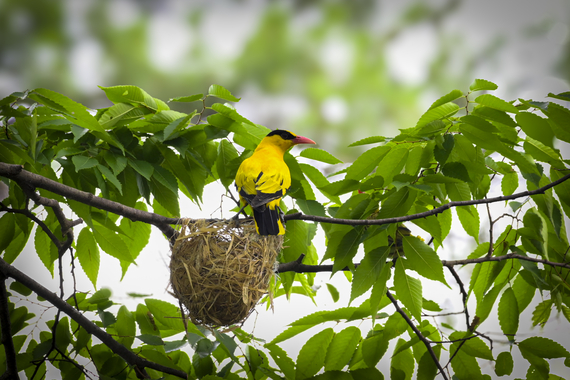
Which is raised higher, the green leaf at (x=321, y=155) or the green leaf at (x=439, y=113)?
the green leaf at (x=321, y=155)

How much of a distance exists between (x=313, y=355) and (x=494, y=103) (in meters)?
1.28

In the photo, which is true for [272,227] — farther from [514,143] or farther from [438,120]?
[514,143]

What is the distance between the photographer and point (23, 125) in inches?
57.5

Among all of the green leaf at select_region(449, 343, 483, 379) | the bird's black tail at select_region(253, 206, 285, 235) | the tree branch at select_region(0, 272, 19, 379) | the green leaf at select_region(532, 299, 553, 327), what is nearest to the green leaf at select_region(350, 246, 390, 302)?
the bird's black tail at select_region(253, 206, 285, 235)

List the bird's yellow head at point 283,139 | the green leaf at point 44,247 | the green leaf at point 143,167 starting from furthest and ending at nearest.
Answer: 1. the bird's yellow head at point 283,139
2. the green leaf at point 44,247
3. the green leaf at point 143,167

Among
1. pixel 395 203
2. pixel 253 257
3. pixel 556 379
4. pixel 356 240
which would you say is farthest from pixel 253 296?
pixel 556 379

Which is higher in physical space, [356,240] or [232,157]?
[232,157]

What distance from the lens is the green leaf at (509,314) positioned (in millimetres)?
1675

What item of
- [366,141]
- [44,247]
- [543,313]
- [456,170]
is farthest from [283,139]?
[543,313]

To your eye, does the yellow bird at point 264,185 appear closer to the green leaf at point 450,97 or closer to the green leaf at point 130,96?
the green leaf at point 130,96

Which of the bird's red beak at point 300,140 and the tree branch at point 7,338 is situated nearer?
the tree branch at point 7,338

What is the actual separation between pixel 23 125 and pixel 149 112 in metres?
0.46

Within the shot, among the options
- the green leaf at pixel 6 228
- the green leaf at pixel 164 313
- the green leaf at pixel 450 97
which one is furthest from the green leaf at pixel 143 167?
the green leaf at pixel 450 97

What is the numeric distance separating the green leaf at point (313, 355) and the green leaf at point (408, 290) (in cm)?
56
